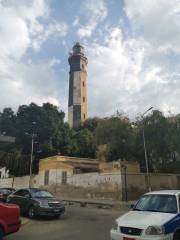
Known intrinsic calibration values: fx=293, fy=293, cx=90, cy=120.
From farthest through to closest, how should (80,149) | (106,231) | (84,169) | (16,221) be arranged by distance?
(80,149)
(84,169)
(106,231)
(16,221)

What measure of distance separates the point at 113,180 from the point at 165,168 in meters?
11.4

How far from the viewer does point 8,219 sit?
8.54m

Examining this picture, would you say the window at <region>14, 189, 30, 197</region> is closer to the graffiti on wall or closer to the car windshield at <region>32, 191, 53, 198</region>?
the car windshield at <region>32, 191, 53, 198</region>

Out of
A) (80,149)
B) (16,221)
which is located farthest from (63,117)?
(16,221)

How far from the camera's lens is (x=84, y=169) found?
4084 cm

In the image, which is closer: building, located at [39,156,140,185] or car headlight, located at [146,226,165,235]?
car headlight, located at [146,226,165,235]

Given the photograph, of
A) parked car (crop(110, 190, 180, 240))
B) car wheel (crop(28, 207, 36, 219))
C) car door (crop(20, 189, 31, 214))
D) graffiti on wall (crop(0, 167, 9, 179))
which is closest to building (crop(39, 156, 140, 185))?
car door (crop(20, 189, 31, 214))

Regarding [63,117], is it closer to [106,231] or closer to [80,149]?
[80,149]

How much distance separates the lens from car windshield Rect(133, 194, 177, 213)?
304 inches

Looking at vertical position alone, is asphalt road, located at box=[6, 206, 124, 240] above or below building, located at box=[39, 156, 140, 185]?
below

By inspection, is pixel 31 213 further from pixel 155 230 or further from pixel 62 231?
pixel 155 230

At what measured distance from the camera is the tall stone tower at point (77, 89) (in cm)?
9456

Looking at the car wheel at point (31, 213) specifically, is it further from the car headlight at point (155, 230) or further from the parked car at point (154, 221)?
the car headlight at point (155, 230)

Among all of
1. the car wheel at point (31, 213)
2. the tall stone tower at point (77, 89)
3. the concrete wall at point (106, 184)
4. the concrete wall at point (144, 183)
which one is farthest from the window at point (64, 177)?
the tall stone tower at point (77, 89)
